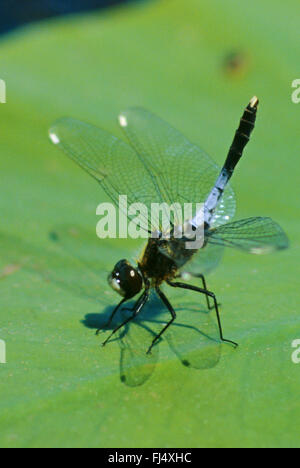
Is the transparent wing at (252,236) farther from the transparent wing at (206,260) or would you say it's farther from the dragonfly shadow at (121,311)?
the dragonfly shadow at (121,311)

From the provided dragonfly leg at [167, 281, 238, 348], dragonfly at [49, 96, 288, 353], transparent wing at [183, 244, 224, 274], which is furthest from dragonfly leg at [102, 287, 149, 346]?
transparent wing at [183, 244, 224, 274]

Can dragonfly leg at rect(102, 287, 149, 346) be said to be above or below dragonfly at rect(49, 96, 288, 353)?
below

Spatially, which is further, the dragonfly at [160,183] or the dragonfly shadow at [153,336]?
the dragonfly at [160,183]

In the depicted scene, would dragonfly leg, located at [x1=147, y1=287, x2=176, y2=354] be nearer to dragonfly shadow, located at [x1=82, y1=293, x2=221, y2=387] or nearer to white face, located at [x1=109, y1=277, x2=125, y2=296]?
dragonfly shadow, located at [x1=82, y1=293, x2=221, y2=387]

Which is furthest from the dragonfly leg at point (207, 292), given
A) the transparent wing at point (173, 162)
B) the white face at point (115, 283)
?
the transparent wing at point (173, 162)

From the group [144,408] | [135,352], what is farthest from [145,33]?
[144,408]

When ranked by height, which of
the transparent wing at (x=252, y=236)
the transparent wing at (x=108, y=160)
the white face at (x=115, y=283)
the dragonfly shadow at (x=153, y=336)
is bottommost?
the dragonfly shadow at (x=153, y=336)
